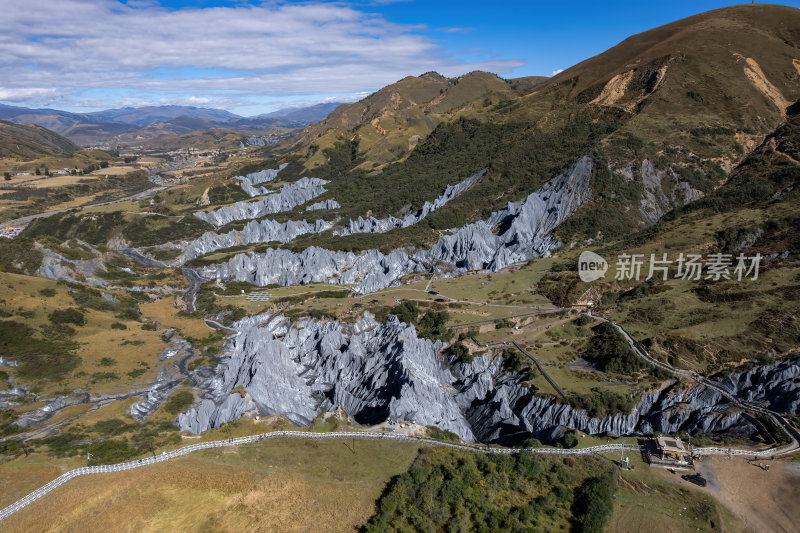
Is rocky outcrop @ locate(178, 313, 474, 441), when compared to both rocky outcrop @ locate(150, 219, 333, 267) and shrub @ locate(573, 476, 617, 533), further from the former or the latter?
rocky outcrop @ locate(150, 219, 333, 267)

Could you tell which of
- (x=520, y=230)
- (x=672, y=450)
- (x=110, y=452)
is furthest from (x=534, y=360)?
(x=520, y=230)

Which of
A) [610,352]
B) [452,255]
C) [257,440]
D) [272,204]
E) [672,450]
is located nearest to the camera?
[672,450]

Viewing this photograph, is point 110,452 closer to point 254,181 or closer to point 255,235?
point 255,235

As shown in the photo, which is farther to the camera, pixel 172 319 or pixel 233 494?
pixel 172 319

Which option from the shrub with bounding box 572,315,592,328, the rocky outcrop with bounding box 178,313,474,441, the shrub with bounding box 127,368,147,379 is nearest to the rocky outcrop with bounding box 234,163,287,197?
the rocky outcrop with bounding box 178,313,474,441

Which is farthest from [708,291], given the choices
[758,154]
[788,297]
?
[758,154]

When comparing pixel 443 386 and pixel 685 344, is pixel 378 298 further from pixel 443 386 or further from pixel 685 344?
pixel 685 344
